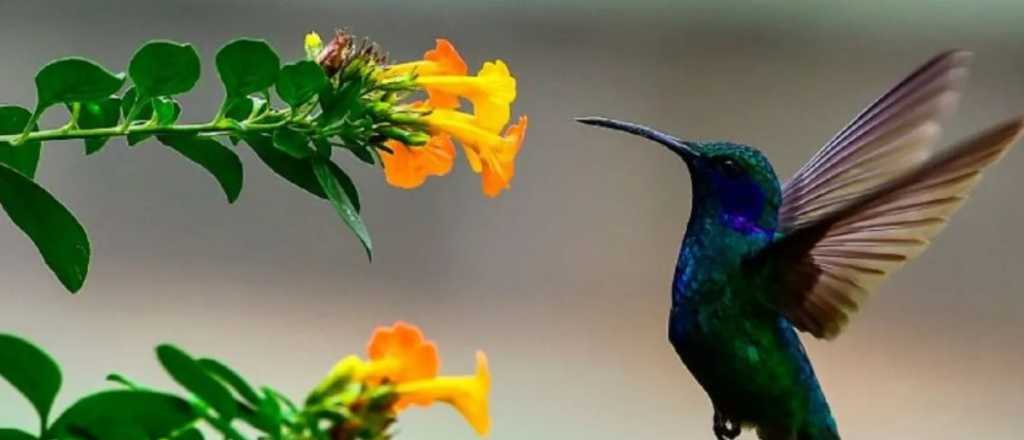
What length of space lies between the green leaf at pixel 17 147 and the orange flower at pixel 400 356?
26 cm

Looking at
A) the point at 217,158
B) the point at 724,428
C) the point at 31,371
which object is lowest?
the point at 724,428

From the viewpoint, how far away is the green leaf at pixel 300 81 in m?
0.55

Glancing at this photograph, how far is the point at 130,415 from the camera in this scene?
0.39m

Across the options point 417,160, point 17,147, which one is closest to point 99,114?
point 17,147

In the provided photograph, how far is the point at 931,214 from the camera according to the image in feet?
2.28

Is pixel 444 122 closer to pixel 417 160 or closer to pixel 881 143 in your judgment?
pixel 417 160

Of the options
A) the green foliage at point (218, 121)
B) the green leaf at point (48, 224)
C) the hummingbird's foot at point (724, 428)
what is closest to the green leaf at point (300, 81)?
the green foliage at point (218, 121)

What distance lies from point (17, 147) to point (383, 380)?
0.27 m

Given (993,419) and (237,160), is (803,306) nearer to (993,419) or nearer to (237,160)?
(237,160)

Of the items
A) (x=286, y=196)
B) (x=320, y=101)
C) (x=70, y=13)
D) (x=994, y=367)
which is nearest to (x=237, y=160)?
(x=320, y=101)

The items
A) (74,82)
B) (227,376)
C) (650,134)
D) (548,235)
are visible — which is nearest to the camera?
(227,376)

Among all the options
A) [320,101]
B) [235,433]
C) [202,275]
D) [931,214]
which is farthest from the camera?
[202,275]

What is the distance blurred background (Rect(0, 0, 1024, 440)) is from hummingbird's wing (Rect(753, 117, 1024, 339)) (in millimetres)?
A: 880

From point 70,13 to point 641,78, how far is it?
78 centimetres
